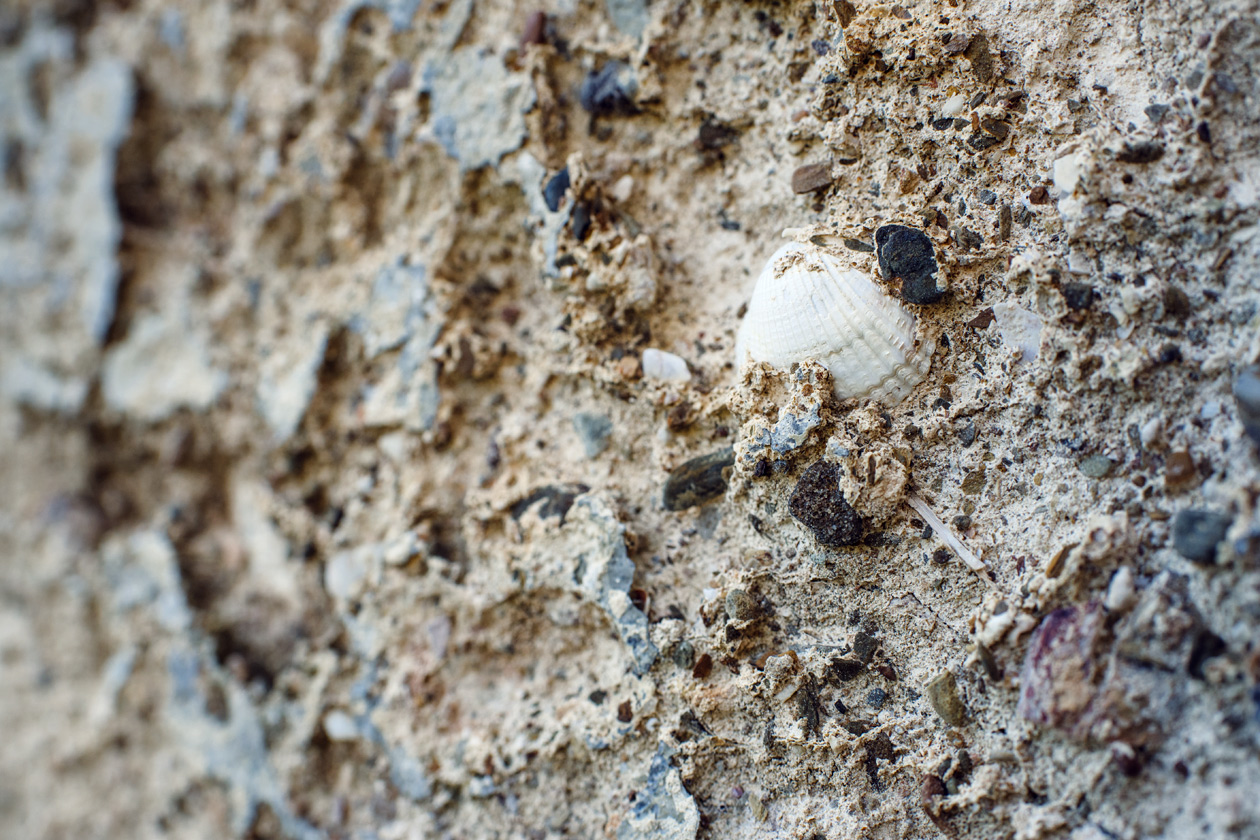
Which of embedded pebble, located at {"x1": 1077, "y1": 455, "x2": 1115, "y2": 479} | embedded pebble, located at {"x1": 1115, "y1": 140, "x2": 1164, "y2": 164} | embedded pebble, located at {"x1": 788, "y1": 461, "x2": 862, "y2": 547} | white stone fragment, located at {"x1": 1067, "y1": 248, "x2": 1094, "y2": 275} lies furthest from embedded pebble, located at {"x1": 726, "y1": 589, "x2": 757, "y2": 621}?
embedded pebble, located at {"x1": 1115, "y1": 140, "x2": 1164, "y2": 164}

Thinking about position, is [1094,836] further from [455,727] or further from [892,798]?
[455,727]

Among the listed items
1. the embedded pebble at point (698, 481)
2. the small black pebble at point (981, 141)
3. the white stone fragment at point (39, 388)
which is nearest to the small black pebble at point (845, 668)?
the embedded pebble at point (698, 481)

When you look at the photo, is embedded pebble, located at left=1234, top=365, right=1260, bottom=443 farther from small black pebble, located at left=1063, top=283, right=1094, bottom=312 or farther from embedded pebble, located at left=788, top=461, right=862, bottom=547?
embedded pebble, located at left=788, top=461, right=862, bottom=547

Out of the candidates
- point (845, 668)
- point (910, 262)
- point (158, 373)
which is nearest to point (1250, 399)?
point (910, 262)

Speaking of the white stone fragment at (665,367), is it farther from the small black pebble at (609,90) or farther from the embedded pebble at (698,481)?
the small black pebble at (609,90)

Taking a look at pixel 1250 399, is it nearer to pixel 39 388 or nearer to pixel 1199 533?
pixel 1199 533

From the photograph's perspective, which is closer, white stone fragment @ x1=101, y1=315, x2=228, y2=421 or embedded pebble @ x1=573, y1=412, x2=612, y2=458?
embedded pebble @ x1=573, y1=412, x2=612, y2=458
